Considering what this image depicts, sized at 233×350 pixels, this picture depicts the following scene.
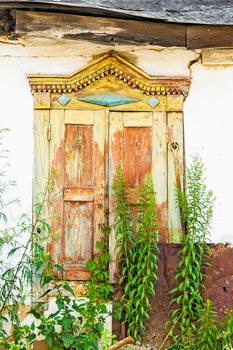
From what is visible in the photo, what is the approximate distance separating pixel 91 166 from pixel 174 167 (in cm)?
83

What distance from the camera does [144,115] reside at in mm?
7148

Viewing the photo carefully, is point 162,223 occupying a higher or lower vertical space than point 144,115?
lower

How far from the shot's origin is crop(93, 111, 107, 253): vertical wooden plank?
705cm

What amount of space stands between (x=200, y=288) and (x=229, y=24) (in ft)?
8.26

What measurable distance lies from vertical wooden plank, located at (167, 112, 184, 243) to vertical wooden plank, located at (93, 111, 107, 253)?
66 cm

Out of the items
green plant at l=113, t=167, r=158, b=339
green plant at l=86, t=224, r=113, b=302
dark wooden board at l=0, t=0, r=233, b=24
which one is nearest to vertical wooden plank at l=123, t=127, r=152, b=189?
green plant at l=113, t=167, r=158, b=339

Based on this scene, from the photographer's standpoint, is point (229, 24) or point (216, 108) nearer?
point (229, 24)

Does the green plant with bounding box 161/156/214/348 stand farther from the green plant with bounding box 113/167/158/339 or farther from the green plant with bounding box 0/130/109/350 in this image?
the green plant with bounding box 0/130/109/350

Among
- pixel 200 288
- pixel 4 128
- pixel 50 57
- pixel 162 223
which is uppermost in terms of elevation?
pixel 50 57

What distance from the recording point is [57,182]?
23.2 ft

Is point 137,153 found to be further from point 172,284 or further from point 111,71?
point 172,284

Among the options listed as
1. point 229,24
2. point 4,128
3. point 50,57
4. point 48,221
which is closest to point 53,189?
point 48,221

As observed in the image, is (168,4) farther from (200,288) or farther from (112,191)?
(200,288)

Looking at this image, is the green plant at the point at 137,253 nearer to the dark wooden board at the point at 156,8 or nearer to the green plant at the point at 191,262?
the green plant at the point at 191,262
